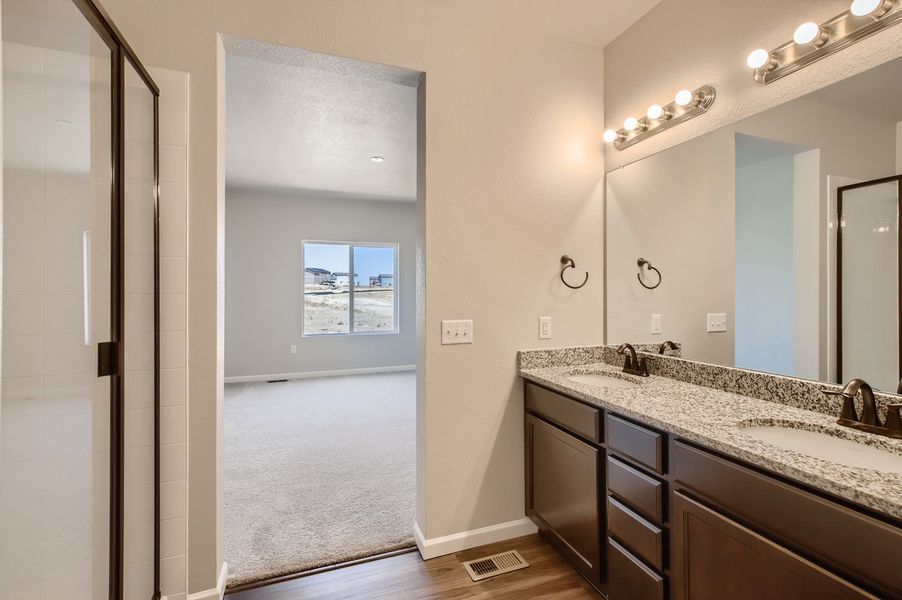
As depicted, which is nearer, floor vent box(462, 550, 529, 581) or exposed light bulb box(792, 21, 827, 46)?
exposed light bulb box(792, 21, 827, 46)

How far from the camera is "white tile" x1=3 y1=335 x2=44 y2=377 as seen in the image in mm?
924

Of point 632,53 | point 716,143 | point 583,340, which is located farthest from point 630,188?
point 583,340

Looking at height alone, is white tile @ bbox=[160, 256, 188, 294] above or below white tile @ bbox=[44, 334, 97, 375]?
above

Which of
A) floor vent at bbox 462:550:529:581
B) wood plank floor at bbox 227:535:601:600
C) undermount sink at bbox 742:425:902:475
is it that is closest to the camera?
undermount sink at bbox 742:425:902:475

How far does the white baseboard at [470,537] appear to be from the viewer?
1.98 metres

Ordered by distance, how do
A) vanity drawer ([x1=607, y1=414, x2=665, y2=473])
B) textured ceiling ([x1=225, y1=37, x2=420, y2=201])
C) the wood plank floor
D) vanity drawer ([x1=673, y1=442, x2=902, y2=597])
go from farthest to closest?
textured ceiling ([x1=225, y1=37, x2=420, y2=201]), the wood plank floor, vanity drawer ([x1=607, y1=414, x2=665, y2=473]), vanity drawer ([x1=673, y1=442, x2=902, y2=597])

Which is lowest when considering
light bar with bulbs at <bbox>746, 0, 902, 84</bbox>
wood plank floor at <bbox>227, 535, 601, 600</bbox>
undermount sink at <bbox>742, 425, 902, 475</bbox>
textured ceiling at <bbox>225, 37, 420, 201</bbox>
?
wood plank floor at <bbox>227, 535, 601, 600</bbox>

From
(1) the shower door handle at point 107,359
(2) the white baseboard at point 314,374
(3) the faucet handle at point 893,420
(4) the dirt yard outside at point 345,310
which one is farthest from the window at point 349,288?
(3) the faucet handle at point 893,420

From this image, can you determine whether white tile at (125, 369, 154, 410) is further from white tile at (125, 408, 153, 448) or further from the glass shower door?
the glass shower door

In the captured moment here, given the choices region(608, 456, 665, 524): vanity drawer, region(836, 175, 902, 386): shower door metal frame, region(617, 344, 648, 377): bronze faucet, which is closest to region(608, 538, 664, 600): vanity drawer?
region(608, 456, 665, 524): vanity drawer

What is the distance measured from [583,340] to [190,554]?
2.10 m

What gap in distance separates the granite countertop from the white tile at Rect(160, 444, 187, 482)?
156 cm

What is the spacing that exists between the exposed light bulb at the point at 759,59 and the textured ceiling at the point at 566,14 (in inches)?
28.2

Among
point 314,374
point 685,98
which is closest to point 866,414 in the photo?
point 685,98
